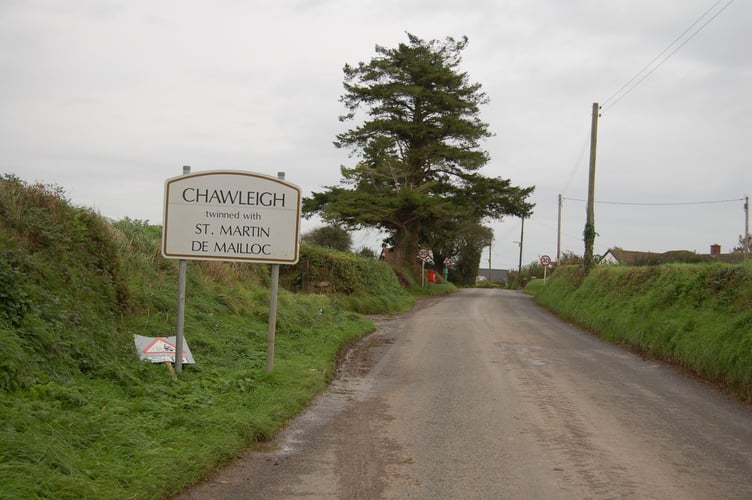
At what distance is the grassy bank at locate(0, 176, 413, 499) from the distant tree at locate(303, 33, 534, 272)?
93.4 ft

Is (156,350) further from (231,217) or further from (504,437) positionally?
(504,437)

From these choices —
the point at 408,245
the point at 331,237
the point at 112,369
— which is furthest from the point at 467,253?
the point at 112,369

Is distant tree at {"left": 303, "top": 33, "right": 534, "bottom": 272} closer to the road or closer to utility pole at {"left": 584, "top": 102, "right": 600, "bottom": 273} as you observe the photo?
utility pole at {"left": 584, "top": 102, "right": 600, "bottom": 273}

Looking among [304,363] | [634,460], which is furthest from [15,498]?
[304,363]

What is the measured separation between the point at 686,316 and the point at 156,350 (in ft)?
35.2

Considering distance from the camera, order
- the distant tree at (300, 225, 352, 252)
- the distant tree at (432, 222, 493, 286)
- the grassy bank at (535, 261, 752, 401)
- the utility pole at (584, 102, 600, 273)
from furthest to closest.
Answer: the distant tree at (432, 222, 493, 286) < the distant tree at (300, 225, 352, 252) < the utility pole at (584, 102, 600, 273) < the grassy bank at (535, 261, 752, 401)

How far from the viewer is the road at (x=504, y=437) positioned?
5.69 meters

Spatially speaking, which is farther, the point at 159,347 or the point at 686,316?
the point at 686,316

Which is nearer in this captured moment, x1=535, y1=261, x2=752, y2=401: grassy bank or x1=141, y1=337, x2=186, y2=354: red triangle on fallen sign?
x1=141, y1=337, x2=186, y2=354: red triangle on fallen sign

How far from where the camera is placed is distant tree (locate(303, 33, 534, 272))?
4197cm

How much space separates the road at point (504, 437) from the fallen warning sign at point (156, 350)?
190 cm

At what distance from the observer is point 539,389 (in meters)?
10.2

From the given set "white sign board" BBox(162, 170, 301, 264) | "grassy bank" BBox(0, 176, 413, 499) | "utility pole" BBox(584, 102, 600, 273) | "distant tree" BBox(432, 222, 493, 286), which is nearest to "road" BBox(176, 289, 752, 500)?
"grassy bank" BBox(0, 176, 413, 499)

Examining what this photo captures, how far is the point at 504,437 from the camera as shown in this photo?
24.0 feet
